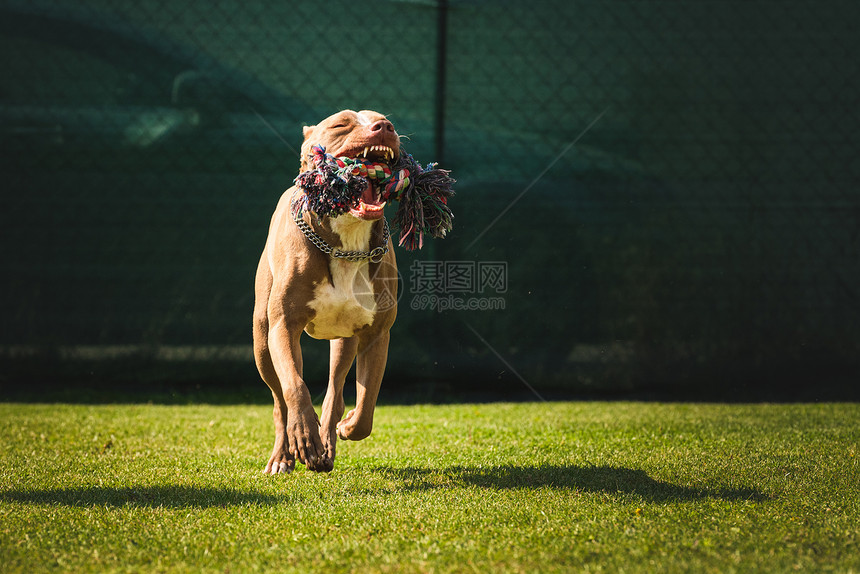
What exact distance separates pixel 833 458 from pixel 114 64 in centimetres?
545

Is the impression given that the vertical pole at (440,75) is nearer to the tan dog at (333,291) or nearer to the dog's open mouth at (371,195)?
the tan dog at (333,291)

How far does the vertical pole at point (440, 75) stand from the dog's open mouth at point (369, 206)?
2.85 m

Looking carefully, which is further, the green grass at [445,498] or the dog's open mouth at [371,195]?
the dog's open mouth at [371,195]

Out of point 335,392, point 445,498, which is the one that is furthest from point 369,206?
point 445,498

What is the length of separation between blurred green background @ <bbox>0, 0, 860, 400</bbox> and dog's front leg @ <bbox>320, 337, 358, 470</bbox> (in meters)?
2.17

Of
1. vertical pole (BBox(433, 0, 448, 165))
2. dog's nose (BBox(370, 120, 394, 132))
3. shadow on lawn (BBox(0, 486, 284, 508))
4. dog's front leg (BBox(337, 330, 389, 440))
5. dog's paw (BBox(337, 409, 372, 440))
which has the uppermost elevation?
vertical pole (BBox(433, 0, 448, 165))

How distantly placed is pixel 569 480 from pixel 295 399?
48.3 inches

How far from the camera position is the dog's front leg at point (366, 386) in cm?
386

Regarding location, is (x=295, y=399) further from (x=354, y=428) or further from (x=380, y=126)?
(x=380, y=126)

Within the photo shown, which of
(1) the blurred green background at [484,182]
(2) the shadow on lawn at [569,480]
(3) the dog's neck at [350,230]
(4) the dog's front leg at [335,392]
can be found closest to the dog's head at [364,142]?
(3) the dog's neck at [350,230]

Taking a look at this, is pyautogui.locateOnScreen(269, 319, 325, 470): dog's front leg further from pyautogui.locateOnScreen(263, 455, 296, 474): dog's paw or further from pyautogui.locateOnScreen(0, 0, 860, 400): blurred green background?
pyautogui.locateOnScreen(0, 0, 860, 400): blurred green background

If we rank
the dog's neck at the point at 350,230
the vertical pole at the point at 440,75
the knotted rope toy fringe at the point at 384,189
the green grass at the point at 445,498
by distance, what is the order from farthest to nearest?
the vertical pole at the point at 440,75 < the dog's neck at the point at 350,230 < the knotted rope toy fringe at the point at 384,189 < the green grass at the point at 445,498

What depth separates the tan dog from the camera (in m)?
3.64

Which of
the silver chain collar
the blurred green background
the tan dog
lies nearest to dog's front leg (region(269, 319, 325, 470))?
the tan dog
